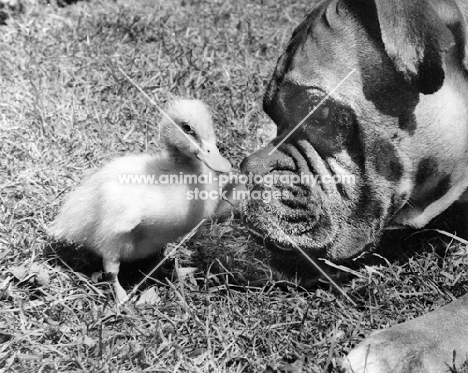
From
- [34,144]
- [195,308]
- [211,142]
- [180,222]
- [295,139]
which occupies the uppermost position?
[295,139]

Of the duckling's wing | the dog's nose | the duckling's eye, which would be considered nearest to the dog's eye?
the dog's nose

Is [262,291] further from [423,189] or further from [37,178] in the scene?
[37,178]

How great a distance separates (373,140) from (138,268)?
1213 millimetres

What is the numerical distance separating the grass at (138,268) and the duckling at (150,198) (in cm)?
18

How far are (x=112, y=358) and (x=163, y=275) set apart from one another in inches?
24.4

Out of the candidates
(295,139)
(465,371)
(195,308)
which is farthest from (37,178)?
(465,371)

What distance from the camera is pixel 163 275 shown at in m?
3.04

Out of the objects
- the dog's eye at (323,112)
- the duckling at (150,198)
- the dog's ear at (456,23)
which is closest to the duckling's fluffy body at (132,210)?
the duckling at (150,198)

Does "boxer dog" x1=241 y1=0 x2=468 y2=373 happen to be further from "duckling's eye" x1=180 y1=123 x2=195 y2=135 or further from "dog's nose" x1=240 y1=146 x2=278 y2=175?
"duckling's eye" x1=180 y1=123 x2=195 y2=135

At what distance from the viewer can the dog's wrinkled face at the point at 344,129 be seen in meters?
2.33

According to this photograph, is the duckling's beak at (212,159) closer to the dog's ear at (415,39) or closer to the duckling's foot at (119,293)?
the duckling's foot at (119,293)

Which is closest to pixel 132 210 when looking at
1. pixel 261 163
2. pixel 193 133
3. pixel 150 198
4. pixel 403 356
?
pixel 150 198

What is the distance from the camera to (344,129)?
2.49m

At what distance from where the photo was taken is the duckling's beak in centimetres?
266
